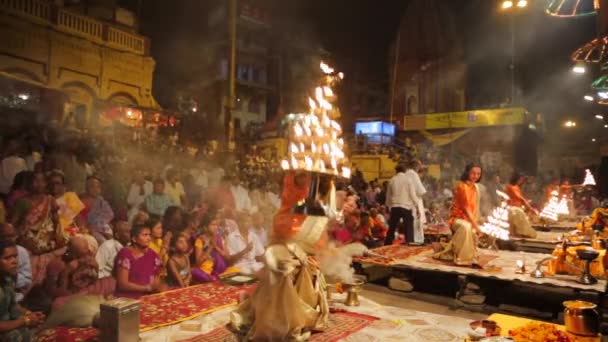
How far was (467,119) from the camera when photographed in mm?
29891

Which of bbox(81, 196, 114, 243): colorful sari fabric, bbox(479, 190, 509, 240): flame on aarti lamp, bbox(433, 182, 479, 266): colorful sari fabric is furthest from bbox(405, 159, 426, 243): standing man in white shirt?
bbox(81, 196, 114, 243): colorful sari fabric

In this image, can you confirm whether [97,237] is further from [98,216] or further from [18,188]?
[18,188]

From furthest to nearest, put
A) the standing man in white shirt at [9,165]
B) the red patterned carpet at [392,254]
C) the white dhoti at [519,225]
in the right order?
the white dhoti at [519,225] → the red patterned carpet at [392,254] → the standing man in white shirt at [9,165]

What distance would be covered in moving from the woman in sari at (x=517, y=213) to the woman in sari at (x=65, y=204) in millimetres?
10230

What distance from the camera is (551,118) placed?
34969 mm

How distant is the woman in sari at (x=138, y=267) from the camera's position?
6.12m

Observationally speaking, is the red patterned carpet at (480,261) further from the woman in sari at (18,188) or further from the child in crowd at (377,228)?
the woman in sari at (18,188)

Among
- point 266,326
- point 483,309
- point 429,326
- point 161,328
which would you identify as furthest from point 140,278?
point 483,309

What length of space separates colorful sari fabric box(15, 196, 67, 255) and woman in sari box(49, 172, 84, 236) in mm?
294

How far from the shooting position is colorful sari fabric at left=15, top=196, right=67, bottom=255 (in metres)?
5.82

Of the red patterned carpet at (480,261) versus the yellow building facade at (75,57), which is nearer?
the red patterned carpet at (480,261)

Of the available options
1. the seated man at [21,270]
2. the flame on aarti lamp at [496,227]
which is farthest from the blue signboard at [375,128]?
the seated man at [21,270]

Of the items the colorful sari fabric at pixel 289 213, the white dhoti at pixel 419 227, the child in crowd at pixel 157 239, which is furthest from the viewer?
the white dhoti at pixel 419 227

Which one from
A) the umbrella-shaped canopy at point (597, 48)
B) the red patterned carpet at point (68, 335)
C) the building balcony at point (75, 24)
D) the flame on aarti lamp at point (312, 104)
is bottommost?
the red patterned carpet at point (68, 335)
